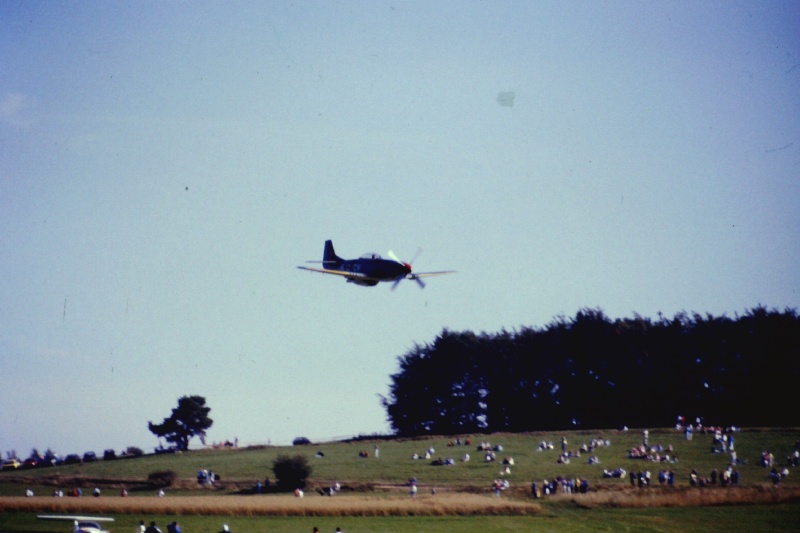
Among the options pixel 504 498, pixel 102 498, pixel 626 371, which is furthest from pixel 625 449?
pixel 102 498

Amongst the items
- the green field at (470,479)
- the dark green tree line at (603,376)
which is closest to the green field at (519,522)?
the green field at (470,479)

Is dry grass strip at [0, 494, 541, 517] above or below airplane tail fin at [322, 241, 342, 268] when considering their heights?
below

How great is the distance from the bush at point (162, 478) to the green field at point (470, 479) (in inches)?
44.6

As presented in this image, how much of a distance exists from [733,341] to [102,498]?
8589cm

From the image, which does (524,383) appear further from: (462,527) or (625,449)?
(462,527)

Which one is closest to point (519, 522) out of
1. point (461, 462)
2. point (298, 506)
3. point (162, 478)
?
point (298, 506)

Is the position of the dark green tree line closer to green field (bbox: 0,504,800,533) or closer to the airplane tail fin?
green field (bbox: 0,504,800,533)

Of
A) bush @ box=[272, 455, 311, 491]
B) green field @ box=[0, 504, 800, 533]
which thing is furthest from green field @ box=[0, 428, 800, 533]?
bush @ box=[272, 455, 311, 491]

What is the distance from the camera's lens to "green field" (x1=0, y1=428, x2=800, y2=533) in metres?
61.6

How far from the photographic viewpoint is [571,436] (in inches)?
4146

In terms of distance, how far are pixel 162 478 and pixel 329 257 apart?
31.3 metres

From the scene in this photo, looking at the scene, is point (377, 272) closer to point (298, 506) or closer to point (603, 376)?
point (298, 506)

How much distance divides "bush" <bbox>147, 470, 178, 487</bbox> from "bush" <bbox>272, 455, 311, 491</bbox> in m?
11.7

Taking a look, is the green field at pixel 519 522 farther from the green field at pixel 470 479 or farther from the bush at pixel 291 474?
the bush at pixel 291 474
